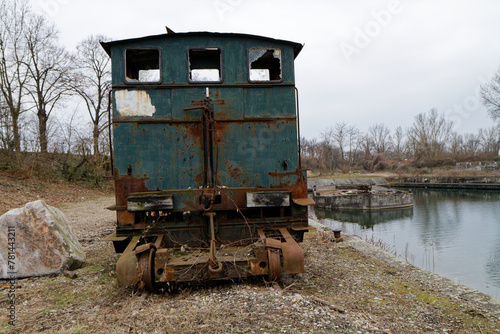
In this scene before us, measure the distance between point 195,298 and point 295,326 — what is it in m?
1.42

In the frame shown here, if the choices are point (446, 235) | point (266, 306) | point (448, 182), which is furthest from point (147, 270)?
point (448, 182)

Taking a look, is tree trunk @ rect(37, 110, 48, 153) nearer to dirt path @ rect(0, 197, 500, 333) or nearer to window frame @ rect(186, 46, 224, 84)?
dirt path @ rect(0, 197, 500, 333)

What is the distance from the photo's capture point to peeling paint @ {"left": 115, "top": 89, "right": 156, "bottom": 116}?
512 centimetres

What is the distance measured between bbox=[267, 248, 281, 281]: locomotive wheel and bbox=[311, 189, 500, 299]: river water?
760 centimetres

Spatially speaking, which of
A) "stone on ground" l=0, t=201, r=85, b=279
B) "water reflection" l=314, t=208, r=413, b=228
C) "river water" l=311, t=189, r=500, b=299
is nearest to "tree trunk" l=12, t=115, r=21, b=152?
"stone on ground" l=0, t=201, r=85, b=279

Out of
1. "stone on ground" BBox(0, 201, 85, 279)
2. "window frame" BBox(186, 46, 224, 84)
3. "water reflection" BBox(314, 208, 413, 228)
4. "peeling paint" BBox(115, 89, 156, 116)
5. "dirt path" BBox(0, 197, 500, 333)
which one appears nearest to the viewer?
"dirt path" BBox(0, 197, 500, 333)

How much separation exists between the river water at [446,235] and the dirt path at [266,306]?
5734 mm

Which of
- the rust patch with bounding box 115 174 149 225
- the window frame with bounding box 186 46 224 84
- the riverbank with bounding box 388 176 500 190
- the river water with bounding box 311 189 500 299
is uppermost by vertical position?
the window frame with bounding box 186 46 224 84

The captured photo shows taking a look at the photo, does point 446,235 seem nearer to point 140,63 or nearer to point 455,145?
point 140,63

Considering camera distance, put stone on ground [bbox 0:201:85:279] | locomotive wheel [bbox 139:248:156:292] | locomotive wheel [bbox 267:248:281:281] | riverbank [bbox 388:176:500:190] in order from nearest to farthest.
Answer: locomotive wheel [bbox 139:248:156:292]
locomotive wheel [bbox 267:248:281:281]
stone on ground [bbox 0:201:85:279]
riverbank [bbox 388:176:500:190]

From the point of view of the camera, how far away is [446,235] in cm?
1670

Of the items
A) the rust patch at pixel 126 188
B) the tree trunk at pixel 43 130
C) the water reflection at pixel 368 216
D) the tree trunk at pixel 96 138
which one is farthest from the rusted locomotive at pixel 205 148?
the tree trunk at pixel 43 130

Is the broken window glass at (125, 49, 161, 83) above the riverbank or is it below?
above

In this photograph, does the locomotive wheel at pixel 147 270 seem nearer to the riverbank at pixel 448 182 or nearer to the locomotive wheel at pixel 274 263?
the locomotive wheel at pixel 274 263
